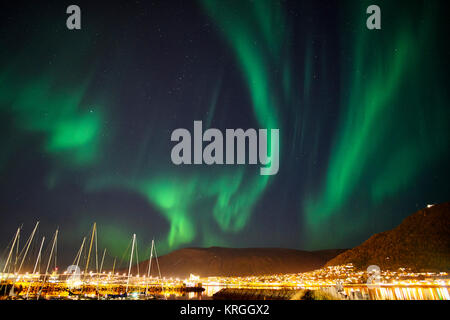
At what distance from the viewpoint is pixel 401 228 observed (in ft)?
602

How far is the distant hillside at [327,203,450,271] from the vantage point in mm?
143375

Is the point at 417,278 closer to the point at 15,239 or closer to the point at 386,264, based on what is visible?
the point at 386,264

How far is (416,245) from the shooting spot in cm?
16000

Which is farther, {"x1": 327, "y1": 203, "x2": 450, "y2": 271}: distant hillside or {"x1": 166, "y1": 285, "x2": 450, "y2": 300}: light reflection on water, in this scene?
{"x1": 327, "y1": 203, "x2": 450, "y2": 271}: distant hillside

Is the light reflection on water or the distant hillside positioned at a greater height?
the distant hillside

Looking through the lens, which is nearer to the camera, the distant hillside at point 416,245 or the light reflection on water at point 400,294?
the light reflection on water at point 400,294

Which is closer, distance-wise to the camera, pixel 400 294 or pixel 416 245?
pixel 400 294

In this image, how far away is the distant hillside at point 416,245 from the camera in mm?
143375

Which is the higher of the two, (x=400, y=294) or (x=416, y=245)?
(x=416, y=245)

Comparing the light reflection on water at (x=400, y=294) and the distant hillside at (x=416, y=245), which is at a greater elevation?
the distant hillside at (x=416, y=245)
